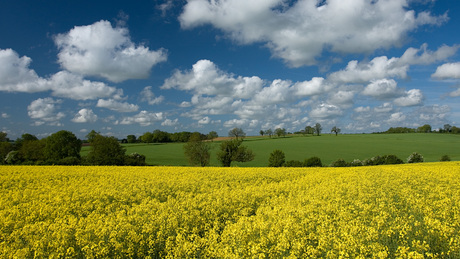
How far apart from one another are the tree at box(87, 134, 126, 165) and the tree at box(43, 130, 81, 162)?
30.3 ft

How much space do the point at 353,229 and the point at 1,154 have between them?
72.5 metres

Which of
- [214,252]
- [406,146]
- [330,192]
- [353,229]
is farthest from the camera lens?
[406,146]

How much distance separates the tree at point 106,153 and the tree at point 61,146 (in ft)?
30.3

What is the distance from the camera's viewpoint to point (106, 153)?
40750 mm

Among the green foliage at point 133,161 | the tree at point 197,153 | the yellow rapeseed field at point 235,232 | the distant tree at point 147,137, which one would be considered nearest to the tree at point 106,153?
the green foliage at point 133,161

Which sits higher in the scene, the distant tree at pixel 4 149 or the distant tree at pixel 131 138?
the distant tree at pixel 131 138

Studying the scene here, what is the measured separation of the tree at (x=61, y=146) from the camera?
4891cm

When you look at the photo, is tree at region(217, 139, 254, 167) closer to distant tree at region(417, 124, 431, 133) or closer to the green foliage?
the green foliage

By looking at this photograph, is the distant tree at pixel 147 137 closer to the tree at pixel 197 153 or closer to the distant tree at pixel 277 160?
the tree at pixel 197 153

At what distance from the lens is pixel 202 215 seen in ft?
24.6

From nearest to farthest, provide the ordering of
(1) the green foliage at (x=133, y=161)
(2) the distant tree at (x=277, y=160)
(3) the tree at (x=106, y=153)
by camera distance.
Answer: (3) the tree at (x=106, y=153) → (1) the green foliage at (x=133, y=161) → (2) the distant tree at (x=277, y=160)

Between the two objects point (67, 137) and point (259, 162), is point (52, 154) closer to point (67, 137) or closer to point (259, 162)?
point (67, 137)

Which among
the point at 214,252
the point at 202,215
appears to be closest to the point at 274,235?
the point at 214,252

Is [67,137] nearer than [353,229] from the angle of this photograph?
No
